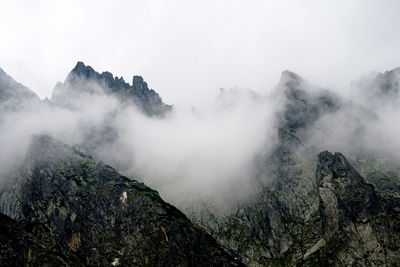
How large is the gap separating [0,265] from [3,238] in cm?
1890

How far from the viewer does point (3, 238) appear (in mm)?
196000

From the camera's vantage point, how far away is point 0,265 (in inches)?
7062

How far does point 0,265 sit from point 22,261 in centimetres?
1572

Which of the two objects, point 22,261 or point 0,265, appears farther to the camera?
point 22,261

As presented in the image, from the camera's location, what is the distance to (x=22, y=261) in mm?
194625

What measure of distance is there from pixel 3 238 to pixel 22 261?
12.9 metres

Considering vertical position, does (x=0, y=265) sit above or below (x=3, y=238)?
below

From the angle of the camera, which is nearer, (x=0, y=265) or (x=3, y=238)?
(x=0, y=265)
